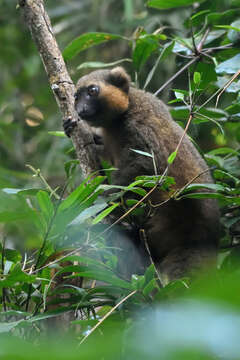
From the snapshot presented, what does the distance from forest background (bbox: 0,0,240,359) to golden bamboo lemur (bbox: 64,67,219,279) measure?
18 centimetres

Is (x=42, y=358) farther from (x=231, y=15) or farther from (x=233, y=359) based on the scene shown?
(x=231, y=15)

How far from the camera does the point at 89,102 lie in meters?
4.34

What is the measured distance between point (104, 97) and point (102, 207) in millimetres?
2365

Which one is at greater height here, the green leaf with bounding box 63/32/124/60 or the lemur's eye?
the green leaf with bounding box 63/32/124/60

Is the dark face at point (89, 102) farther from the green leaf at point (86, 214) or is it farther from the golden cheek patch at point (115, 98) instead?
the green leaf at point (86, 214)

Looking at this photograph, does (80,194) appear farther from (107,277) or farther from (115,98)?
(115,98)

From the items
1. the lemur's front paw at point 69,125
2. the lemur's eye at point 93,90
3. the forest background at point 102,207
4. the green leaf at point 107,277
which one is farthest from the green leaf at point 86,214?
the lemur's eye at point 93,90

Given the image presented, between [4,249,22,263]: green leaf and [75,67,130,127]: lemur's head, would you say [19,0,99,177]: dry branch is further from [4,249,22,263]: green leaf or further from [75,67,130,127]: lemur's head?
[75,67,130,127]: lemur's head

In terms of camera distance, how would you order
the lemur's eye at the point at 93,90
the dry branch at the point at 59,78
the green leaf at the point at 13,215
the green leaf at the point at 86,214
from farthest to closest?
the lemur's eye at the point at 93,90
the dry branch at the point at 59,78
the green leaf at the point at 86,214
the green leaf at the point at 13,215

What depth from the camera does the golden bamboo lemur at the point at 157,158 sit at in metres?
3.59

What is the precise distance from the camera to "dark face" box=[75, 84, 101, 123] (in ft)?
13.8

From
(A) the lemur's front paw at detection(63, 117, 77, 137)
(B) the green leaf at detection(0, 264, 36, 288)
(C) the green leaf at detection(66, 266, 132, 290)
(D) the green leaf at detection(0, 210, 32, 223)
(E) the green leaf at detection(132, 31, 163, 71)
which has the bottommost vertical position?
(C) the green leaf at detection(66, 266, 132, 290)

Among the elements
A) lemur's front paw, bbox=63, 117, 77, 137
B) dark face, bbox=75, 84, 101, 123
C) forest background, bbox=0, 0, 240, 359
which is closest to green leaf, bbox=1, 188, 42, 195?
forest background, bbox=0, 0, 240, 359

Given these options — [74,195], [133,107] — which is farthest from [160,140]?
[74,195]
